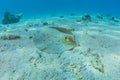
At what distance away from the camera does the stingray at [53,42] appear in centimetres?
353

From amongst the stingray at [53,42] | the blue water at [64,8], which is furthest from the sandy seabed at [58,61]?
the blue water at [64,8]

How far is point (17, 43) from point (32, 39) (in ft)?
1.37

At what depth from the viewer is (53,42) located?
3658 millimetres

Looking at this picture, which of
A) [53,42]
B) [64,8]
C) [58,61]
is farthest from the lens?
[64,8]

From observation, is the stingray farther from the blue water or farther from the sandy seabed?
the blue water

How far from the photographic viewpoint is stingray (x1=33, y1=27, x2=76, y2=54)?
353 centimetres

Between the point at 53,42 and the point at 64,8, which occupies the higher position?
the point at 64,8

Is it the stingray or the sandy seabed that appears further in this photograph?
the stingray

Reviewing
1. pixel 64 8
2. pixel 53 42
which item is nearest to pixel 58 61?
pixel 53 42

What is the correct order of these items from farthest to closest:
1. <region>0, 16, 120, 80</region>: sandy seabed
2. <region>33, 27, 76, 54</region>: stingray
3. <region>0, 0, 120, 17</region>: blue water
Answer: <region>0, 0, 120, 17</region>: blue water → <region>33, 27, 76, 54</region>: stingray → <region>0, 16, 120, 80</region>: sandy seabed

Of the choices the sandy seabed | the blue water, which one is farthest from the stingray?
the blue water

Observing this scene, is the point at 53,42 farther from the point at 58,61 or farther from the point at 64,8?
the point at 64,8

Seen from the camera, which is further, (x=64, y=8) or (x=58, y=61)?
(x=64, y=8)

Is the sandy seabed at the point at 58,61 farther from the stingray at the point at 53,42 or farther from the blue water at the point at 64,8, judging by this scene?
the blue water at the point at 64,8
